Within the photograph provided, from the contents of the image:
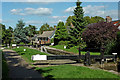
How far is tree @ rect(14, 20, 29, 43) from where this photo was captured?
136 ft

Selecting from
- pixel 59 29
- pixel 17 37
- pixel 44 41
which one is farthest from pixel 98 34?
pixel 44 41

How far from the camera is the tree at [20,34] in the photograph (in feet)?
136

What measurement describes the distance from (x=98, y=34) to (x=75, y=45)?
10.6 meters

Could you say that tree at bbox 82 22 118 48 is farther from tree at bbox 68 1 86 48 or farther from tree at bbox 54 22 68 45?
tree at bbox 54 22 68 45

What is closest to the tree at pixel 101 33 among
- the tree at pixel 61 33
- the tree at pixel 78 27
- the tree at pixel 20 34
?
the tree at pixel 78 27

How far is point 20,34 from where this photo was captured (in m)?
41.8

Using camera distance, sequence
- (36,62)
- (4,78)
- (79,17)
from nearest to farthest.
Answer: (4,78), (36,62), (79,17)

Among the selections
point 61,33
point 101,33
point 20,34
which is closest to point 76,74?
point 101,33

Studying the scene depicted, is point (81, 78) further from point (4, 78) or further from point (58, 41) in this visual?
point (58, 41)

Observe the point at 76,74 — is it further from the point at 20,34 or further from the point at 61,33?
the point at 20,34

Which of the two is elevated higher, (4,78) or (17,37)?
(17,37)

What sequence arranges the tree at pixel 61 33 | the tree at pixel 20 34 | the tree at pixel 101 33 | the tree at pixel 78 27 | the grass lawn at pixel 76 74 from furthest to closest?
the tree at pixel 20 34 < the tree at pixel 61 33 < the tree at pixel 78 27 < the tree at pixel 101 33 < the grass lawn at pixel 76 74

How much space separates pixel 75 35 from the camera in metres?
28.3

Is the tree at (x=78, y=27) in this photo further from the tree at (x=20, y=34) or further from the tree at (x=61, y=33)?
the tree at (x=20, y=34)
